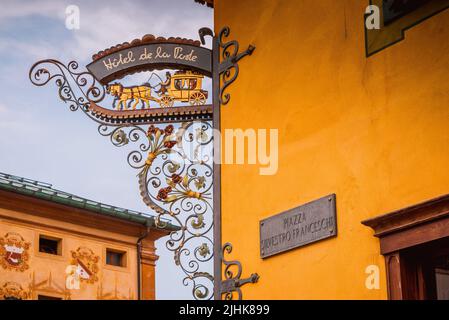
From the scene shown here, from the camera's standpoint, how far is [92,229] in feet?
107

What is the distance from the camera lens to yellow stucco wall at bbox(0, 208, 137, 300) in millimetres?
30453

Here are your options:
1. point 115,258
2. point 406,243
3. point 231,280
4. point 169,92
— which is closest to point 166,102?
point 169,92

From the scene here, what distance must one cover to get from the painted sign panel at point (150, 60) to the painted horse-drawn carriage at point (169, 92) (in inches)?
3.6

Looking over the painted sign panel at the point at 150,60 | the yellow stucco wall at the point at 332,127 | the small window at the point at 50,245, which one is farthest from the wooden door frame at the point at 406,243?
the small window at the point at 50,245

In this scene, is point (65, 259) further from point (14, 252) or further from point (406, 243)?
point (406, 243)

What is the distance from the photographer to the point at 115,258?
3350 cm

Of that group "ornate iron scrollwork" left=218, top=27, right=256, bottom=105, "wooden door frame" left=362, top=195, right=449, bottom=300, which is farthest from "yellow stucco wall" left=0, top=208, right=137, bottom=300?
"wooden door frame" left=362, top=195, right=449, bottom=300

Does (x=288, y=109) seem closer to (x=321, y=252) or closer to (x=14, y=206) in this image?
(x=321, y=252)

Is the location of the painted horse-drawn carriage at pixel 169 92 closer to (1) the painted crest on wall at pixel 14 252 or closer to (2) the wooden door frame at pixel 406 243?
(2) the wooden door frame at pixel 406 243

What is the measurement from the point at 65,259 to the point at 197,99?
22.9m

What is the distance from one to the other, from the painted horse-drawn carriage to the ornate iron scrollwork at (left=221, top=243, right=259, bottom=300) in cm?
135
